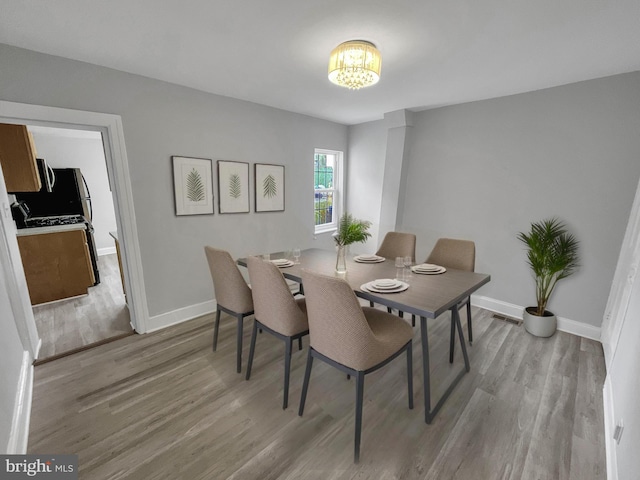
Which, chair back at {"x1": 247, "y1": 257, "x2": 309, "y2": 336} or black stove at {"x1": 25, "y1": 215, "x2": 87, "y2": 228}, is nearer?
chair back at {"x1": 247, "y1": 257, "x2": 309, "y2": 336}

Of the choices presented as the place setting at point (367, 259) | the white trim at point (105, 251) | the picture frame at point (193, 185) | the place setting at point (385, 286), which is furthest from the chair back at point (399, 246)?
the white trim at point (105, 251)

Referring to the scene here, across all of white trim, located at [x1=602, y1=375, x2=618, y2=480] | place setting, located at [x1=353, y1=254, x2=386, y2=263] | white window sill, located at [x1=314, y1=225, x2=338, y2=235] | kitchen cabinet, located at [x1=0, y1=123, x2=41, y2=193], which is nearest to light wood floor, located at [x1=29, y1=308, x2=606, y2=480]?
white trim, located at [x1=602, y1=375, x2=618, y2=480]

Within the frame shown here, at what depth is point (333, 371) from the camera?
2.16 metres

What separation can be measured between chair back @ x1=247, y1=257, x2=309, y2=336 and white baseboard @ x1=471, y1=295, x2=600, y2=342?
2.48 metres

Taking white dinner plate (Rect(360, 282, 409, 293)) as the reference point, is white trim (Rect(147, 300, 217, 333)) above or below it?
below

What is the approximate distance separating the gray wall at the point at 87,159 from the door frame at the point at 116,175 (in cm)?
346

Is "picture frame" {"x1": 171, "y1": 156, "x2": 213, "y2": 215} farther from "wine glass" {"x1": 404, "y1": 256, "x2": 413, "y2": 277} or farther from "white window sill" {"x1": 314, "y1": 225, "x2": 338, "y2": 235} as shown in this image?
"wine glass" {"x1": 404, "y1": 256, "x2": 413, "y2": 277}

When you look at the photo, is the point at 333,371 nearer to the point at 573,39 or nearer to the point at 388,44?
the point at 388,44

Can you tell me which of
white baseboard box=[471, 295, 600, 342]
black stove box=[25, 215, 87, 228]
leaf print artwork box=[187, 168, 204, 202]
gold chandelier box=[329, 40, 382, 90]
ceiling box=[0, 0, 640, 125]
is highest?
ceiling box=[0, 0, 640, 125]

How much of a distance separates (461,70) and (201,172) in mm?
2579

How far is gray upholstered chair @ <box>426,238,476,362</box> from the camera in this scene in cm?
244

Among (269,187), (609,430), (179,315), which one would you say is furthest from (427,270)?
(179,315)

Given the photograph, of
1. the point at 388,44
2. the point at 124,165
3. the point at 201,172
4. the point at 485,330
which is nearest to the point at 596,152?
the point at 485,330

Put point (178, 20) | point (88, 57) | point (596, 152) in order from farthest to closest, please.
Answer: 1. point (596, 152)
2. point (88, 57)
3. point (178, 20)
